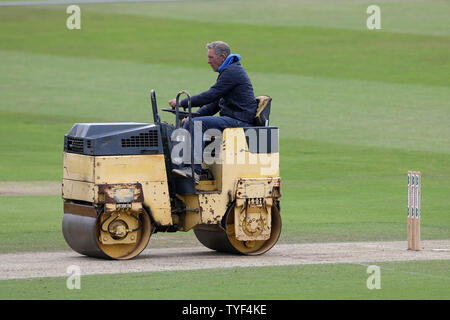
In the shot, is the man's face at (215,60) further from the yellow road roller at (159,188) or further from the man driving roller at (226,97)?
the yellow road roller at (159,188)

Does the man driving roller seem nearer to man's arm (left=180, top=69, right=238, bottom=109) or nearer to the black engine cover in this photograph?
man's arm (left=180, top=69, right=238, bottom=109)

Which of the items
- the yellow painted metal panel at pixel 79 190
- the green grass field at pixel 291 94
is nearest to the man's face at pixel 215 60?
the yellow painted metal panel at pixel 79 190

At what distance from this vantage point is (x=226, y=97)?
1381cm

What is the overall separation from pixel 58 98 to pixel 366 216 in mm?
20234

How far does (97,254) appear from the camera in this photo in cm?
1332

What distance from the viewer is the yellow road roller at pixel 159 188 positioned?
13.1m

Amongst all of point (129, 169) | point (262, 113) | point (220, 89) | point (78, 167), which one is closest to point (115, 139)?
point (129, 169)

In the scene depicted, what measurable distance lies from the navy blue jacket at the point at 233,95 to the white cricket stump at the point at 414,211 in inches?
92.5

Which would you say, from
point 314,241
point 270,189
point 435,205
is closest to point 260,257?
point 270,189

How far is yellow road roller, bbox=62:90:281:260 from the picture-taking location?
13.1 meters

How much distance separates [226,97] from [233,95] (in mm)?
99

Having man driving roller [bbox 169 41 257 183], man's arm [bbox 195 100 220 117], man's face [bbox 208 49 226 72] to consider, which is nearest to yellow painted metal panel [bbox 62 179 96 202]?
man driving roller [bbox 169 41 257 183]

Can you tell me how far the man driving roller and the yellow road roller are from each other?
0.14 m
